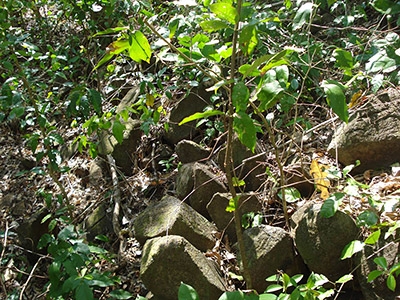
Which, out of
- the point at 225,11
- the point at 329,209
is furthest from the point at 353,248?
the point at 225,11

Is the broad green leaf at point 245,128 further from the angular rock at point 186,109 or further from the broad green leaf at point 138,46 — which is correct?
the angular rock at point 186,109

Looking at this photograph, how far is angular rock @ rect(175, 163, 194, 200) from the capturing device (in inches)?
124

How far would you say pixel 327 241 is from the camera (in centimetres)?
228

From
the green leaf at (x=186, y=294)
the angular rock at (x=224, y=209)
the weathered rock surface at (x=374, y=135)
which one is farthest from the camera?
the angular rock at (x=224, y=209)

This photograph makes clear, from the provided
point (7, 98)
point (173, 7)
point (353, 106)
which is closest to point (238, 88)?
point (353, 106)

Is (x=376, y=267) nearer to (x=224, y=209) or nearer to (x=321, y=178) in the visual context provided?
(x=321, y=178)

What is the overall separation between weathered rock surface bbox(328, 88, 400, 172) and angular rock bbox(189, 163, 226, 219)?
84cm

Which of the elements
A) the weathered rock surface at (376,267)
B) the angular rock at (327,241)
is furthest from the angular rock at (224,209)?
the weathered rock surface at (376,267)

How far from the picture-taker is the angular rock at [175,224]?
109 inches

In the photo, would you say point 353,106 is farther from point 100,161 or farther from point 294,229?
point 100,161

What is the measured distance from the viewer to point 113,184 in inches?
153

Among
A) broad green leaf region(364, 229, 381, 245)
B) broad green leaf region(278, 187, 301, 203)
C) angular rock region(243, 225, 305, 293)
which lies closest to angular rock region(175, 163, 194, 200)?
broad green leaf region(278, 187, 301, 203)

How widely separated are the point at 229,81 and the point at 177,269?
1.28 m

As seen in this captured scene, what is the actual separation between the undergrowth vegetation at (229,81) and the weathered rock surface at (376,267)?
0.06m
